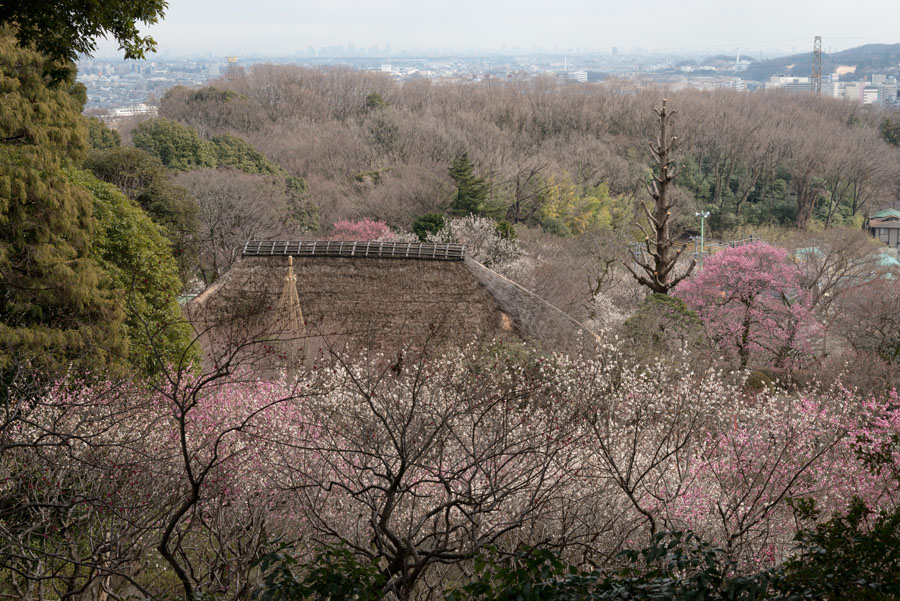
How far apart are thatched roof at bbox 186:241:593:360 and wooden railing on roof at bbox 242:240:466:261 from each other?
0.05 feet

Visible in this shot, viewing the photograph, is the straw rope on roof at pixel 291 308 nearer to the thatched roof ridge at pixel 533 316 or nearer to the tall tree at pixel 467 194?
the thatched roof ridge at pixel 533 316

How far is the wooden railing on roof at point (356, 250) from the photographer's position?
12688 millimetres

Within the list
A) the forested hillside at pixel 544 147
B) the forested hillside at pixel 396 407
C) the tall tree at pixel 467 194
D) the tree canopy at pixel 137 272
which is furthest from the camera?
the forested hillside at pixel 544 147

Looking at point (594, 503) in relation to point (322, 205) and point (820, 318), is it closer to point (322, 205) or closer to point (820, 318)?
point (820, 318)

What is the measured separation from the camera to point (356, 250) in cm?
1279

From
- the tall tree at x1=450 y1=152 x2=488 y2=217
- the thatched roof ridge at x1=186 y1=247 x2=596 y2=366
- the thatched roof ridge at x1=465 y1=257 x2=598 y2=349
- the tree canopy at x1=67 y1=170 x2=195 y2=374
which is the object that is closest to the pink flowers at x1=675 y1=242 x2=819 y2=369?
the thatched roof ridge at x1=465 y1=257 x2=598 y2=349

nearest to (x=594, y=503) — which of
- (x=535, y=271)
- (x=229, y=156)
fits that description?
(x=535, y=271)

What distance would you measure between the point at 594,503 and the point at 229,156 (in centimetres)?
2766

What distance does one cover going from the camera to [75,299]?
984 centimetres

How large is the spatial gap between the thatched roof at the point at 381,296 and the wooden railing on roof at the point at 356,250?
0.02m

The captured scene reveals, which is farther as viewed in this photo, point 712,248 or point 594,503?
point 712,248

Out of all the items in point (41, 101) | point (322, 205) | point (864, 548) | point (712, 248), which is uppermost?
point (41, 101)

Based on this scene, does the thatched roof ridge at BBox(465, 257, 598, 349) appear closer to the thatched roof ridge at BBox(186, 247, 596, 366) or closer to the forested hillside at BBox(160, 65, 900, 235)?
the thatched roof ridge at BBox(186, 247, 596, 366)

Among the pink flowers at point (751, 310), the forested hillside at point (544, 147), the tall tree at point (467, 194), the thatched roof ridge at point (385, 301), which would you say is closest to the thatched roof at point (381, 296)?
the thatched roof ridge at point (385, 301)
